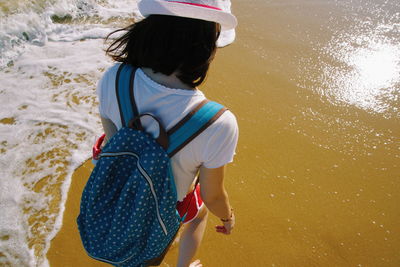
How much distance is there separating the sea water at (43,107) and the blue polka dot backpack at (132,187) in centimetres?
117

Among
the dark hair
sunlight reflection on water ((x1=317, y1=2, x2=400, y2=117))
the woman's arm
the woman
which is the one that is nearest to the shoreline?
the woman's arm

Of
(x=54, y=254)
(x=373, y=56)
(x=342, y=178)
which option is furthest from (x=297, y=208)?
(x=373, y=56)

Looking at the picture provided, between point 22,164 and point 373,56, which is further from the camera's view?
→ point 373,56

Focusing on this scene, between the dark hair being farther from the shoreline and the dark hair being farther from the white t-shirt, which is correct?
the shoreline

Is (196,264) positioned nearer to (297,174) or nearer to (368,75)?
(297,174)

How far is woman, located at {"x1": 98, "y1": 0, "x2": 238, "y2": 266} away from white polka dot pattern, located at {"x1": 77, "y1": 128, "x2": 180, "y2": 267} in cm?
8

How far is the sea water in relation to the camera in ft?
7.98

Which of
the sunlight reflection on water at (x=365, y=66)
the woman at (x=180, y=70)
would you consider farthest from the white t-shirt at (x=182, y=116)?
the sunlight reflection on water at (x=365, y=66)

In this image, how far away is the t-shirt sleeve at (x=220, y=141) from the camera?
3.62 ft

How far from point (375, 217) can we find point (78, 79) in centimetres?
350

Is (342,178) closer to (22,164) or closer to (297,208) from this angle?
(297,208)

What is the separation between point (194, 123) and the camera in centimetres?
110

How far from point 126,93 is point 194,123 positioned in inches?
12.0

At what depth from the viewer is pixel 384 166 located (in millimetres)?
3027
